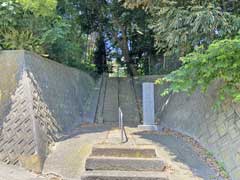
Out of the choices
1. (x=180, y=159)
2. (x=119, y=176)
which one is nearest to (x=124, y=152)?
(x=119, y=176)

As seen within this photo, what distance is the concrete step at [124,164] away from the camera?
470 cm

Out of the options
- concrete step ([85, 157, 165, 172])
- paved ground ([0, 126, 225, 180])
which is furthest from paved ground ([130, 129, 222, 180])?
concrete step ([85, 157, 165, 172])

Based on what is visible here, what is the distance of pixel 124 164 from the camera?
15.5 ft

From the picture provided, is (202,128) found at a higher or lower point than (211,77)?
lower

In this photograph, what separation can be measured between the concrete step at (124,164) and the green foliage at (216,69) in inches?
57.0

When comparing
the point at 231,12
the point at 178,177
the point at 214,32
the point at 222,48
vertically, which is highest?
the point at 231,12

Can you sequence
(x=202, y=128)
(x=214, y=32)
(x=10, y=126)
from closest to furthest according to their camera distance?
(x=10, y=126)
(x=202, y=128)
(x=214, y=32)

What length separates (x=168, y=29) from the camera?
23.5 feet

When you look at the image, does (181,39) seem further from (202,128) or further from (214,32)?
(202,128)

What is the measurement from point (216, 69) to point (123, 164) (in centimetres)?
219

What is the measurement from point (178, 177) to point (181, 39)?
11.6 ft

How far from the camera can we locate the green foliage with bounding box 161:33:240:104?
4789 mm

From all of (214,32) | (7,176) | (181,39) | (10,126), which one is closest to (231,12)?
(214,32)

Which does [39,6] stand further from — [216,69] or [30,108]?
[216,69]
